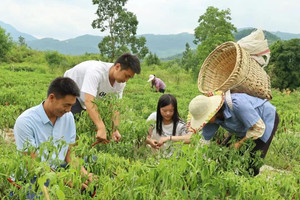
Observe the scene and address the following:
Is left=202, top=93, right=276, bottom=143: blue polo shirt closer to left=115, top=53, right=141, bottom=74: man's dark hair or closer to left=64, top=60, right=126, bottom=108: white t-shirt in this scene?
left=115, top=53, right=141, bottom=74: man's dark hair

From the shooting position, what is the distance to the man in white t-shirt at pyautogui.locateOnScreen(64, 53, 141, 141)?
316cm

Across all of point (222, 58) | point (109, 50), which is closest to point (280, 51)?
point (109, 50)

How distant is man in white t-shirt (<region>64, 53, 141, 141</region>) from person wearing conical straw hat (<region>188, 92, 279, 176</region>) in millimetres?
880

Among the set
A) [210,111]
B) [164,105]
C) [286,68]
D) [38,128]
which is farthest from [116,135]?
[286,68]

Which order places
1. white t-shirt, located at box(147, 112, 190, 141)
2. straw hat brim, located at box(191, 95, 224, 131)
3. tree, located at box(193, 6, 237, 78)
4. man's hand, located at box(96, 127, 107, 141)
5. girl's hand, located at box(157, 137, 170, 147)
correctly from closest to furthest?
1. straw hat brim, located at box(191, 95, 224, 131)
2. man's hand, located at box(96, 127, 107, 141)
3. girl's hand, located at box(157, 137, 170, 147)
4. white t-shirt, located at box(147, 112, 190, 141)
5. tree, located at box(193, 6, 237, 78)

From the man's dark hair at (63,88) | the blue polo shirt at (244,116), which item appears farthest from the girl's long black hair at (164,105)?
the man's dark hair at (63,88)

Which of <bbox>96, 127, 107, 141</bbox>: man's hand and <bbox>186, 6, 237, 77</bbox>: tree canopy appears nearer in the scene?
<bbox>96, 127, 107, 141</bbox>: man's hand

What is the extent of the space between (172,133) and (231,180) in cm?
205

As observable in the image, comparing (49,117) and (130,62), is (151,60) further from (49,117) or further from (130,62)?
(49,117)

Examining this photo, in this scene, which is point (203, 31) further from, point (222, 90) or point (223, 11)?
point (222, 90)

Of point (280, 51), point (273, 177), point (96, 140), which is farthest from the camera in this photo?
point (280, 51)

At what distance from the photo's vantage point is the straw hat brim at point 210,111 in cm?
260

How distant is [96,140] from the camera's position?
3.32m

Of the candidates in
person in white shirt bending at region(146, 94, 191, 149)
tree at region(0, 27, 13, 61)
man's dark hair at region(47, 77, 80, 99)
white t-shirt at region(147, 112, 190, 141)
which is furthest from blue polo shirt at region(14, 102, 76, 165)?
tree at region(0, 27, 13, 61)
